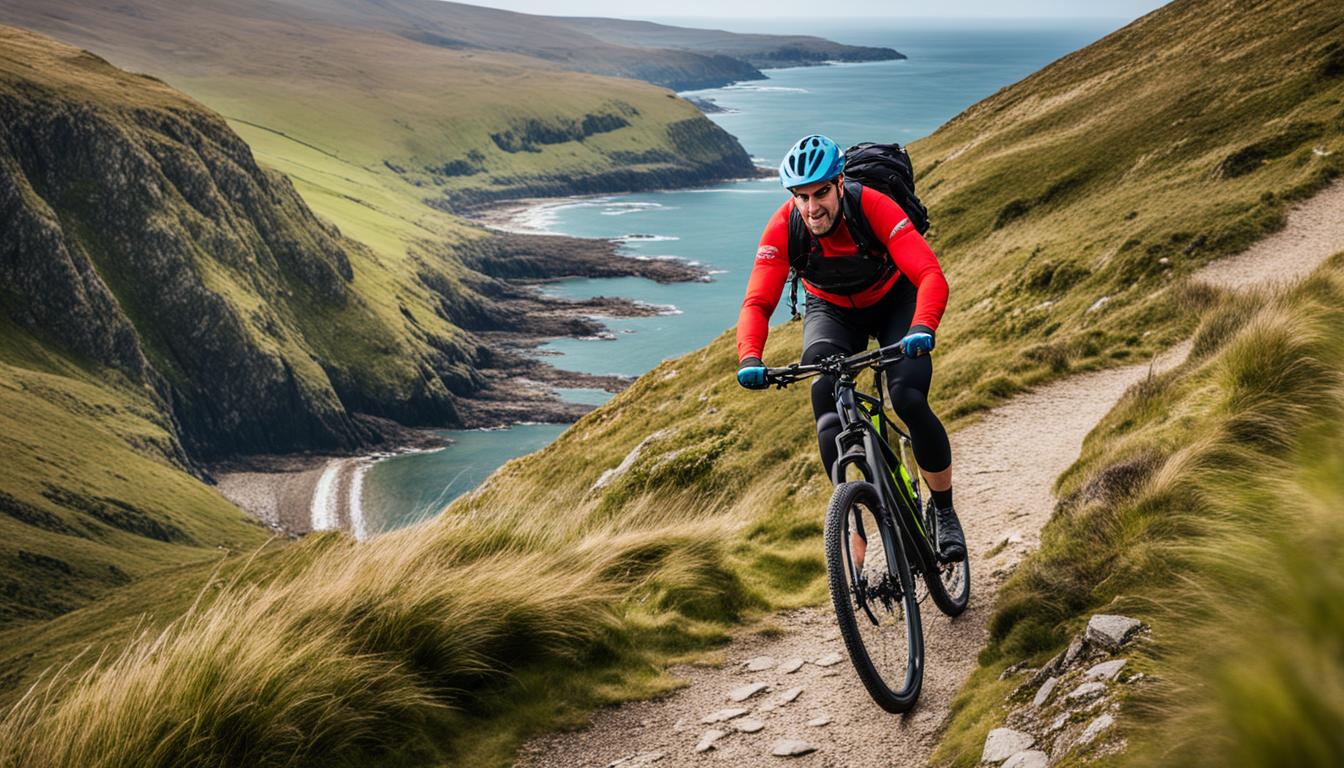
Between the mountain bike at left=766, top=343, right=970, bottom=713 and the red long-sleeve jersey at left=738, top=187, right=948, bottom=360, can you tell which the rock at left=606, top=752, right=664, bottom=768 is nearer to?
the mountain bike at left=766, top=343, right=970, bottom=713

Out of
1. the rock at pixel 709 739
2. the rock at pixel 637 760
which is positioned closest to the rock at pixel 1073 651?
the rock at pixel 709 739

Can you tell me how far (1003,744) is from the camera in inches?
210

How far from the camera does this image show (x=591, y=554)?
10.0 m

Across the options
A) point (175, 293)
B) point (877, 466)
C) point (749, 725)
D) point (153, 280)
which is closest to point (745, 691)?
point (749, 725)

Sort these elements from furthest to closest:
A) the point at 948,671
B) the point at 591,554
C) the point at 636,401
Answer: the point at 636,401 → the point at 591,554 → the point at 948,671

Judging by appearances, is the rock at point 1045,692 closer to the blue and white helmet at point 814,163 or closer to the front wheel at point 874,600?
the front wheel at point 874,600

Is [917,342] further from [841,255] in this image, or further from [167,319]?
[167,319]

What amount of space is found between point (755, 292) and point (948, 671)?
3.24 m

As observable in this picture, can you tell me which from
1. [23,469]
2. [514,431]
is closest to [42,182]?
[23,469]

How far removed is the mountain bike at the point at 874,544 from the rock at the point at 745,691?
111 cm

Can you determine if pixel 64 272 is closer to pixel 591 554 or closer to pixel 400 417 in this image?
pixel 400 417

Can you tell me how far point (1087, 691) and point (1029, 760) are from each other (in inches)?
19.6

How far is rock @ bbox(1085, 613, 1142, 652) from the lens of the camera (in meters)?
5.53

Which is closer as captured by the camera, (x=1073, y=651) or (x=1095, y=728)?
(x=1095, y=728)
